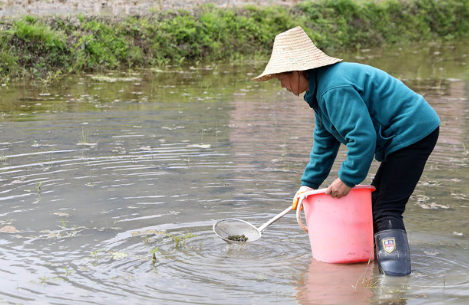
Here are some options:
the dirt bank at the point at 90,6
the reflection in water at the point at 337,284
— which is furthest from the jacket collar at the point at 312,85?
the dirt bank at the point at 90,6

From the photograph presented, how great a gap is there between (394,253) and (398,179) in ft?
1.32

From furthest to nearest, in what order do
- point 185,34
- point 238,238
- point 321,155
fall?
point 185,34 → point 238,238 → point 321,155

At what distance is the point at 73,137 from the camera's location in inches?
269

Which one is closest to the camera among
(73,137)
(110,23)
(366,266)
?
(366,266)

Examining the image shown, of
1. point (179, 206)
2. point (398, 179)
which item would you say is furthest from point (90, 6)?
point (398, 179)

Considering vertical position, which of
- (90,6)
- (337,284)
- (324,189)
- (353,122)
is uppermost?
(90,6)

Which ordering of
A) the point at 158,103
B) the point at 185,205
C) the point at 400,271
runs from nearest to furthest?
the point at 400,271 < the point at 185,205 < the point at 158,103

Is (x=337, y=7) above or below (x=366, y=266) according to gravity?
above

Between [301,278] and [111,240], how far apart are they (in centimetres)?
127

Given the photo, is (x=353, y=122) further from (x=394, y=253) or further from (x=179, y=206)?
(x=179, y=206)

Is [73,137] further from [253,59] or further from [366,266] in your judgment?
[253,59]

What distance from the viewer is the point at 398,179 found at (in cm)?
347

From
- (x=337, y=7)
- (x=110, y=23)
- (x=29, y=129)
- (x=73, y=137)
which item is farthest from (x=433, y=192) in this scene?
(x=337, y=7)

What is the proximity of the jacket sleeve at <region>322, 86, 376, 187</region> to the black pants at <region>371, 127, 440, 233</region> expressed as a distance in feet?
0.83
